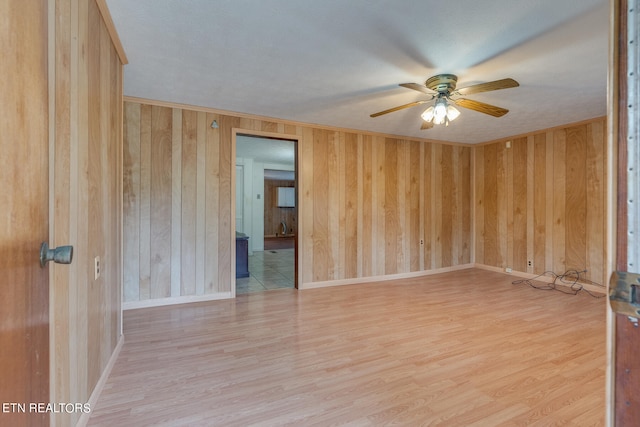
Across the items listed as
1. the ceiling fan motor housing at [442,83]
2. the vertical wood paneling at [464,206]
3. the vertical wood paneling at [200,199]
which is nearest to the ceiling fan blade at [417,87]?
the ceiling fan motor housing at [442,83]

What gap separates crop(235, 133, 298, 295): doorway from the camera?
4.62 m

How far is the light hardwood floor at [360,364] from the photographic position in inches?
64.1

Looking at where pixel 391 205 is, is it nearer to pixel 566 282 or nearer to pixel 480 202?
pixel 480 202

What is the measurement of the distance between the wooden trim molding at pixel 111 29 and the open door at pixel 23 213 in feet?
3.65

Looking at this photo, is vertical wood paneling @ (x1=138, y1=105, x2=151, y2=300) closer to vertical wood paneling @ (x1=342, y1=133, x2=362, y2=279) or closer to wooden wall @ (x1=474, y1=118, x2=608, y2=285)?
vertical wood paneling @ (x1=342, y1=133, x2=362, y2=279)

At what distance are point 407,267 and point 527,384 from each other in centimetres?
301

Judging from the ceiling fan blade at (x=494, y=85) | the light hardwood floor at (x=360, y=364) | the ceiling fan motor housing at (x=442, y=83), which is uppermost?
the ceiling fan motor housing at (x=442, y=83)

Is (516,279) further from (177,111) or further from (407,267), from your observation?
(177,111)

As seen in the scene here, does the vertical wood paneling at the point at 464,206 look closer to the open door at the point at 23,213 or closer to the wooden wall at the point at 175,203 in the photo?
the wooden wall at the point at 175,203

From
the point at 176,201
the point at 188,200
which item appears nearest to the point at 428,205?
the point at 188,200

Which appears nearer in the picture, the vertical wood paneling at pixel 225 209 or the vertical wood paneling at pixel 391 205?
the vertical wood paneling at pixel 225 209

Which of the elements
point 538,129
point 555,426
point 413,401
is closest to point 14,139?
point 413,401

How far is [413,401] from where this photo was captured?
173 centimetres

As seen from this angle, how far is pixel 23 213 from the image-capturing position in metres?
0.72
